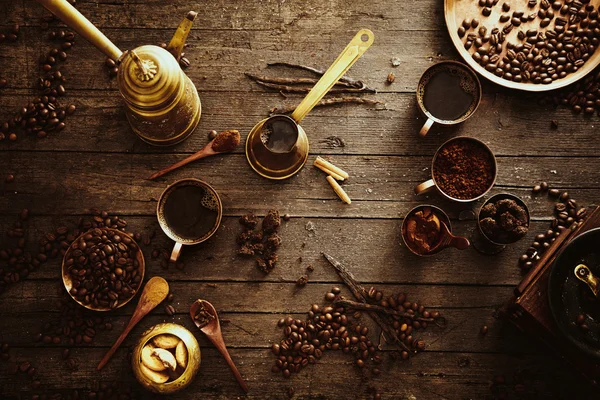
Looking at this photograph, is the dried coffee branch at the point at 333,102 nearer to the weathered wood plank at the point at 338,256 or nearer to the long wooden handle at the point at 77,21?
the weathered wood plank at the point at 338,256

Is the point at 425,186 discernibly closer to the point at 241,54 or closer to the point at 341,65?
the point at 341,65

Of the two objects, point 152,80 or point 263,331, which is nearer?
point 152,80

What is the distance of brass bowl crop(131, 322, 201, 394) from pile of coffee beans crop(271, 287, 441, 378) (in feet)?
1.07

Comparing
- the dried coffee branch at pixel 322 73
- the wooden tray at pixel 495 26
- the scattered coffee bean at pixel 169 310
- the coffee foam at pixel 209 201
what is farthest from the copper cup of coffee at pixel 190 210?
the wooden tray at pixel 495 26

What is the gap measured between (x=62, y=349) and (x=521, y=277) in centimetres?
191

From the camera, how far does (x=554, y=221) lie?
85.0 inches

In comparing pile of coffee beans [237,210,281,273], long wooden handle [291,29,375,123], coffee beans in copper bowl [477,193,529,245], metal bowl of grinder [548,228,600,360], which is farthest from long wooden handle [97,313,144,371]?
metal bowl of grinder [548,228,600,360]

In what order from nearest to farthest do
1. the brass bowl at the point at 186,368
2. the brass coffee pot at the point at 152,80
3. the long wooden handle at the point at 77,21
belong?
the long wooden handle at the point at 77,21
the brass coffee pot at the point at 152,80
the brass bowl at the point at 186,368

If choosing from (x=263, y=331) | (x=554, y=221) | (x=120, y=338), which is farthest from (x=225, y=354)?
(x=554, y=221)

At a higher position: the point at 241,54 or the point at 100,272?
the point at 241,54

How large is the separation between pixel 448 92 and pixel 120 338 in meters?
1.67

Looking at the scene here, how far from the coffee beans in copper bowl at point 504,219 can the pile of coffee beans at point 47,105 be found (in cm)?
174

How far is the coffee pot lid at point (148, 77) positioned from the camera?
5.88 feet

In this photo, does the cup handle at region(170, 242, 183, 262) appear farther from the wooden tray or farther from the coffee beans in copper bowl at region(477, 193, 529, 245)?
the wooden tray
